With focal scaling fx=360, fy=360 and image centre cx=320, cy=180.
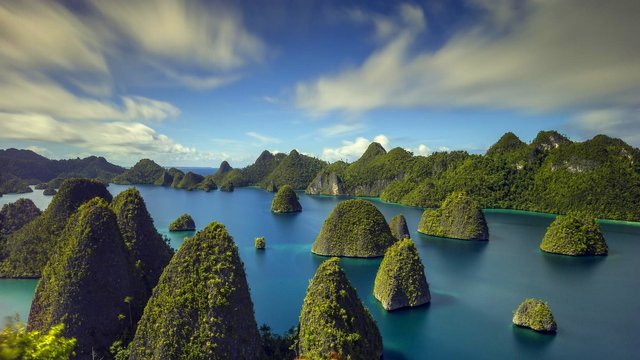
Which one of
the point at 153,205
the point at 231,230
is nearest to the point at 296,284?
the point at 231,230

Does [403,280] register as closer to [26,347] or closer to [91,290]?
[91,290]

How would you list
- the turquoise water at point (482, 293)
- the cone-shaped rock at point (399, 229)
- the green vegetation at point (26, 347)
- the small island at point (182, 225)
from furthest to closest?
the small island at point (182, 225), the cone-shaped rock at point (399, 229), the turquoise water at point (482, 293), the green vegetation at point (26, 347)

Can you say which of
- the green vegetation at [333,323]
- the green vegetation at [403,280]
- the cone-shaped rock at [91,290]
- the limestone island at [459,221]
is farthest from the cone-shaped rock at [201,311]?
the limestone island at [459,221]

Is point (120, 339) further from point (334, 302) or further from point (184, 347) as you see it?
point (334, 302)

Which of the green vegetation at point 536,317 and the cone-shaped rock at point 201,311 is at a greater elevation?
the cone-shaped rock at point 201,311

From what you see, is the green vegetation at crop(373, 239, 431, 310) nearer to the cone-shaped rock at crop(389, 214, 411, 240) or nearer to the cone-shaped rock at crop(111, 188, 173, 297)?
the cone-shaped rock at crop(111, 188, 173, 297)

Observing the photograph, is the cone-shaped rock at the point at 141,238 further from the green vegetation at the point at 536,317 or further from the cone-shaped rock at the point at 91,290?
the green vegetation at the point at 536,317
